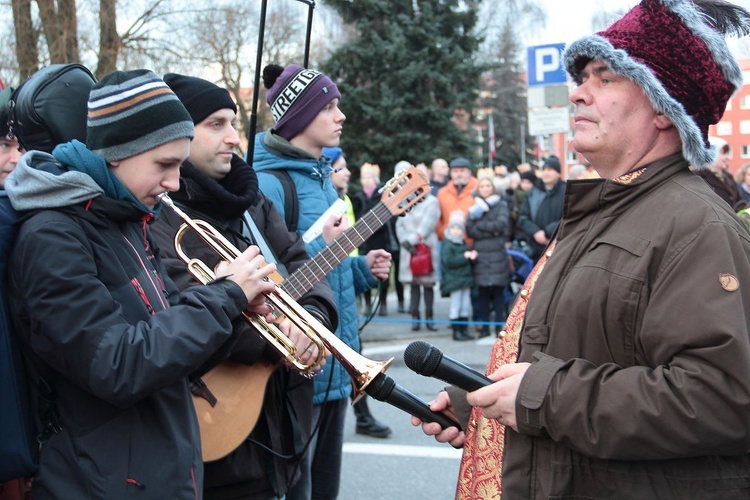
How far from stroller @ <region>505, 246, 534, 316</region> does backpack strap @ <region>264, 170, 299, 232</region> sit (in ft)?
22.3

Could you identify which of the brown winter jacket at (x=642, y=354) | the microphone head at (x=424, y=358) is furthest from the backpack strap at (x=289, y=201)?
the brown winter jacket at (x=642, y=354)

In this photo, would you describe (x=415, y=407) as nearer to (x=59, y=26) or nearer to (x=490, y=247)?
(x=490, y=247)

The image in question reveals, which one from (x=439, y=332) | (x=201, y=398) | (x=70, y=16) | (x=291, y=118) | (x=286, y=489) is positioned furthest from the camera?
(x=70, y=16)

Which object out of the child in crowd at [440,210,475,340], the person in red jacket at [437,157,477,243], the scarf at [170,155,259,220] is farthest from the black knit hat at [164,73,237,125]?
the person in red jacket at [437,157,477,243]

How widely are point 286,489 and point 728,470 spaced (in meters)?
1.79

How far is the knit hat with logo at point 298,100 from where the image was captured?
3.94 m

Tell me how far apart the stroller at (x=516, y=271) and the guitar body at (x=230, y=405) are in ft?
24.6

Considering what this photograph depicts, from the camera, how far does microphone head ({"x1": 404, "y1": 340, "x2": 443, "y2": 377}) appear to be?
6.95 ft

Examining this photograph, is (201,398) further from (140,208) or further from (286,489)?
(140,208)

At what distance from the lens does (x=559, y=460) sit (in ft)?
6.70

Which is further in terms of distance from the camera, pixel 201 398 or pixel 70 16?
pixel 70 16

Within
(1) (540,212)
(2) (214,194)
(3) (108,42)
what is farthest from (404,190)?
(3) (108,42)

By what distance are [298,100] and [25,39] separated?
11.4m

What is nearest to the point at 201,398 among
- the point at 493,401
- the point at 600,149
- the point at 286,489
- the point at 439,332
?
the point at 286,489
